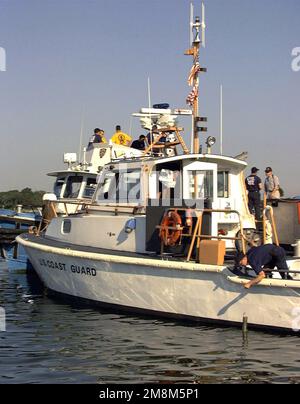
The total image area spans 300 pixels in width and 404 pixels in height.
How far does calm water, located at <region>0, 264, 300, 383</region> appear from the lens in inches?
305

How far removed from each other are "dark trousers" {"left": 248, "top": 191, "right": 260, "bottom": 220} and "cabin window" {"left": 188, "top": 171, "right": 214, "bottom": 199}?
1394 mm

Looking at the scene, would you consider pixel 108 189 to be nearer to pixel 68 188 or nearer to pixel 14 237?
pixel 68 188

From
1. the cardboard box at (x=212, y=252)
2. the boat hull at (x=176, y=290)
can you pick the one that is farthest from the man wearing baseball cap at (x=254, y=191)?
the boat hull at (x=176, y=290)

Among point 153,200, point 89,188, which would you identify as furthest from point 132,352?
point 89,188

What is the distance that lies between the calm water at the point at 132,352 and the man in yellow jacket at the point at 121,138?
7.80 m

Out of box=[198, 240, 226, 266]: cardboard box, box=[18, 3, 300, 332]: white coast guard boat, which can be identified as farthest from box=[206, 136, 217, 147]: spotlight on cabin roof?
box=[198, 240, 226, 266]: cardboard box

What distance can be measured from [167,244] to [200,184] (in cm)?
198

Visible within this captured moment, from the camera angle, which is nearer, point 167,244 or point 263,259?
point 263,259

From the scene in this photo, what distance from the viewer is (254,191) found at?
13352 mm

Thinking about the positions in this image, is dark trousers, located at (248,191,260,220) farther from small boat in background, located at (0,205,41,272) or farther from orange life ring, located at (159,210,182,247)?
small boat in background, located at (0,205,41,272)

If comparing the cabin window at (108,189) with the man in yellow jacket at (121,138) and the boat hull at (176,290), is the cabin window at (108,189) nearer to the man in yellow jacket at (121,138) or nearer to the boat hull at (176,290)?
the boat hull at (176,290)

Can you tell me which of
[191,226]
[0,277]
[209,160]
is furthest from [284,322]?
[0,277]

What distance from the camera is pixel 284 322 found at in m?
9.59

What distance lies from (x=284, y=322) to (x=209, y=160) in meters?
3.93
